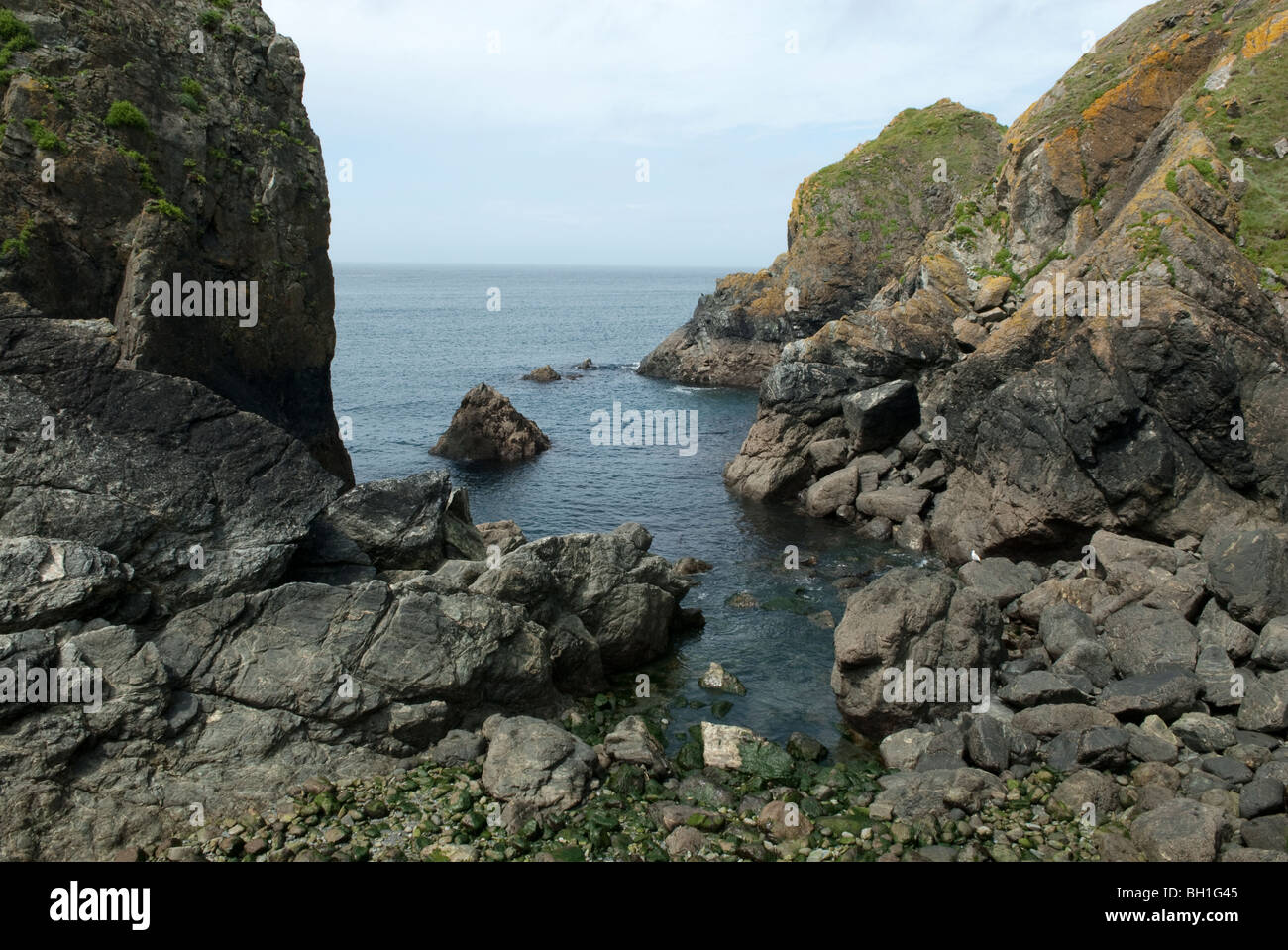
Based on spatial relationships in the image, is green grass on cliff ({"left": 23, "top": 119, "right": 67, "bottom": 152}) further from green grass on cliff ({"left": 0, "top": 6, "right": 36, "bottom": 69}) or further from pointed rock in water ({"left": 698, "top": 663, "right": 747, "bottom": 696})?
pointed rock in water ({"left": 698, "top": 663, "right": 747, "bottom": 696})

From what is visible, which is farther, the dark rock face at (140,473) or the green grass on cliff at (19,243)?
the green grass on cliff at (19,243)

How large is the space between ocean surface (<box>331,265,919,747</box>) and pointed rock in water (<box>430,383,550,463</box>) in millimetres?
1522

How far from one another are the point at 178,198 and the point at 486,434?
34.7 meters

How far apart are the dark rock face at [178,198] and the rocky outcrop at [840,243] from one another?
62.9m

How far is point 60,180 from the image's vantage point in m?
29.7

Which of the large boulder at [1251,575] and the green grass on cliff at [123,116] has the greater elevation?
the green grass on cliff at [123,116]

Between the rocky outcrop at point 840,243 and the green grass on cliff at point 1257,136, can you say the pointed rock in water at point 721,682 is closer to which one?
the green grass on cliff at point 1257,136

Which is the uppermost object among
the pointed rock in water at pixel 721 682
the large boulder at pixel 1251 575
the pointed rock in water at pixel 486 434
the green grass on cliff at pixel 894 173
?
the green grass on cliff at pixel 894 173

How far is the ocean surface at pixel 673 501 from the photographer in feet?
103

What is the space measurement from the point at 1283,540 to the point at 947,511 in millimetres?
15825

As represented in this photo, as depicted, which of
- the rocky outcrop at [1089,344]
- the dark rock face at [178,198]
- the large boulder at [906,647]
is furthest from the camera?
the rocky outcrop at [1089,344]

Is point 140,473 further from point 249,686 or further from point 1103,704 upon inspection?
point 1103,704

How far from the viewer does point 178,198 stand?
33500 mm

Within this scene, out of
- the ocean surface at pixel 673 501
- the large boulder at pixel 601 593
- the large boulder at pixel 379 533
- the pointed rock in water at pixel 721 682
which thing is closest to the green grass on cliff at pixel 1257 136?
the ocean surface at pixel 673 501
